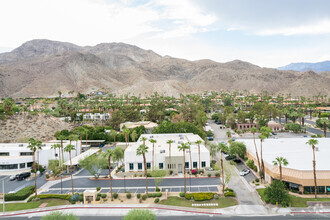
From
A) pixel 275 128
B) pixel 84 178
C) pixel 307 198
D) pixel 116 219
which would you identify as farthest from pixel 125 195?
pixel 275 128

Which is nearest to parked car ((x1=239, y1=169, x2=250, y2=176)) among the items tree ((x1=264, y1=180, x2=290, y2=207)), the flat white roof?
the flat white roof

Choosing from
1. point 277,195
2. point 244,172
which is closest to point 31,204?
point 277,195

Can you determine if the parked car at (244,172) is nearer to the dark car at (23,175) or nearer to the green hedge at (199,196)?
the green hedge at (199,196)

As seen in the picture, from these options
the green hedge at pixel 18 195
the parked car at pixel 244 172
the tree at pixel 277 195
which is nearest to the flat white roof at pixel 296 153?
the parked car at pixel 244 172

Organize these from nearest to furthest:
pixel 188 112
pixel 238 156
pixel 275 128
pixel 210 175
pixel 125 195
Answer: pixel 125 195, pixel 210 175, pixel 238 156, pixel 275 128, pixel 188 112

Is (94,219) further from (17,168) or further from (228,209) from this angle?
(17,168)

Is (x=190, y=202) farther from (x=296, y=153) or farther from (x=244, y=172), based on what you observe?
(x=296, y=153)

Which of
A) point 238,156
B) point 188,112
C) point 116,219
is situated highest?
point 188,112
